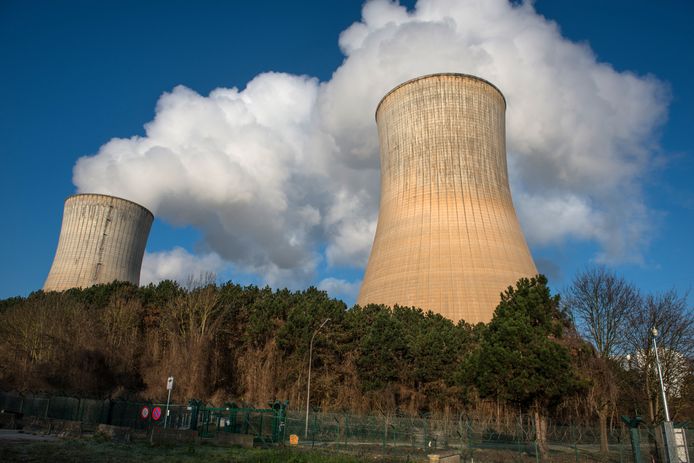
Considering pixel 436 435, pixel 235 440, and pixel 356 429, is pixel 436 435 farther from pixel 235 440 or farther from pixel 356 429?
pixel 235 440

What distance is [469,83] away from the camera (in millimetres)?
27297

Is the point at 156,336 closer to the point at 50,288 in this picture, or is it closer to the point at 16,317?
the point at 16,317

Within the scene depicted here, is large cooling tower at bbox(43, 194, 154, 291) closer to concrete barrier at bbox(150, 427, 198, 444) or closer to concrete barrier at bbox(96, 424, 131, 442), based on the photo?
concrete barrier at bbox(96, 424, 131, 442)

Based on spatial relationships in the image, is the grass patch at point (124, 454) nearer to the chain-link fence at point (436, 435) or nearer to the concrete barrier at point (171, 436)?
the concrete barrier at point (171, 436)

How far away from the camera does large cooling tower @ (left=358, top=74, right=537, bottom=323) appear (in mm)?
24906

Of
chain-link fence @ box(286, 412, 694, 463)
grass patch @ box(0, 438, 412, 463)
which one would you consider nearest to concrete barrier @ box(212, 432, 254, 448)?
grass patch @ box(0, 438, 412, 463)

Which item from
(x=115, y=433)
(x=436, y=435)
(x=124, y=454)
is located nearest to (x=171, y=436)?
(x=115, y=433)

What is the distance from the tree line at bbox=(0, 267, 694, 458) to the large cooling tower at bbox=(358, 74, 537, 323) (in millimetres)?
1549

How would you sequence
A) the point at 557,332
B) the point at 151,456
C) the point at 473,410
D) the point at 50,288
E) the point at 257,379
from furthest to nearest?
the point at 50,288
the point at 257,379
the point at 473,410
the point at 557,332
the point at 151,456

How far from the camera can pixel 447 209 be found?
25.5 m

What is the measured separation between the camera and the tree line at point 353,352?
17031mm

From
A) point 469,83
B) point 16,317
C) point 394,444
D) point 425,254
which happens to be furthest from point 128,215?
point 394,444

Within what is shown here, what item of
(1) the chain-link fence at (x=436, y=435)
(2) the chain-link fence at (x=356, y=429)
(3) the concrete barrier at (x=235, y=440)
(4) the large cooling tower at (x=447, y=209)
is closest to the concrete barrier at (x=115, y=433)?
(2) the chain-link fence at (x=356, y=429)

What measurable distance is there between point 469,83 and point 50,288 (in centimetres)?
3047
